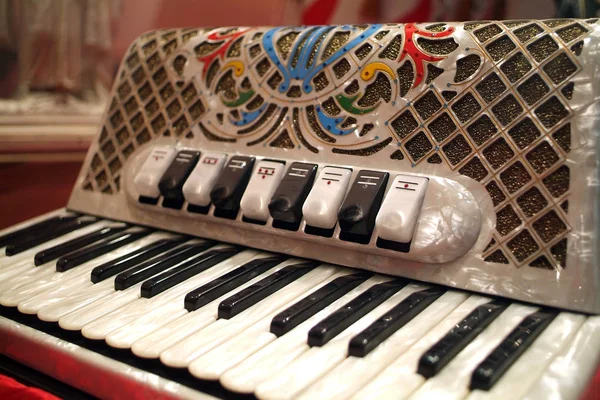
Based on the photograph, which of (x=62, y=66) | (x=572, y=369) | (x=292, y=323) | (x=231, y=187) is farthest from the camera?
(x=62, y=66)

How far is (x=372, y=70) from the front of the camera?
803 millimetres

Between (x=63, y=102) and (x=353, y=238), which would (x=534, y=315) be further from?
(x=63, y=102)

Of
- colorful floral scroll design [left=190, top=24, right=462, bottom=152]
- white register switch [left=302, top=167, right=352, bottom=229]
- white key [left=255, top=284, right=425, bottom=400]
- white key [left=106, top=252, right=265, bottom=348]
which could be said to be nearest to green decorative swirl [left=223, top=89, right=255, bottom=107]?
colorful floral scroll design [left=190, top=24, right=462, bottom=152]

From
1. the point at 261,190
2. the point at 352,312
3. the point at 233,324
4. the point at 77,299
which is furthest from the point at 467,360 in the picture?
the point at 77,299

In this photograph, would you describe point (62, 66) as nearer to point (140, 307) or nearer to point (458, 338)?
point (140, 307)

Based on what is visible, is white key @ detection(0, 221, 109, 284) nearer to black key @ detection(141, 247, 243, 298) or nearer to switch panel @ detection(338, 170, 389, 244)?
black key @ detection(141, 247, 243, 298)

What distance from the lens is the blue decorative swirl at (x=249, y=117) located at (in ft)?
2.96

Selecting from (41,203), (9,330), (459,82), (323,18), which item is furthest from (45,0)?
(459,82)

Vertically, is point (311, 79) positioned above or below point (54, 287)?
above

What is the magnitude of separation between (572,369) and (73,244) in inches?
29.3

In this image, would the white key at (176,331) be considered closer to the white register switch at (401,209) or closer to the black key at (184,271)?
the black key at (184,271)

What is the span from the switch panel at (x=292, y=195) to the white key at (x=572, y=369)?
0.37m

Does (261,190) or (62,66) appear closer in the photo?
(261,190)

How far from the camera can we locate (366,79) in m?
0.81
